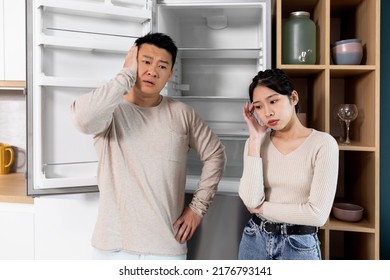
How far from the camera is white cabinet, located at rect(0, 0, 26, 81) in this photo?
1.87 m

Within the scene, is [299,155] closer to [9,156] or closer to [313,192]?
[313,192]

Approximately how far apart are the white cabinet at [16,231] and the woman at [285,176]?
40.8 inches

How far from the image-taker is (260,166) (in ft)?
3.66

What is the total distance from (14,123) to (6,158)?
227 millimetres

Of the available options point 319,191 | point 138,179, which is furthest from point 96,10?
point 319,191

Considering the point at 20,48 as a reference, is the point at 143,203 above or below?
below

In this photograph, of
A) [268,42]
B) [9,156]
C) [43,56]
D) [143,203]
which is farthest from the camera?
[9,156]

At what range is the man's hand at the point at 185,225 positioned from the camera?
128 cm

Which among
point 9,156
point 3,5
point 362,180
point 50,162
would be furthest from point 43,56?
point 362,180

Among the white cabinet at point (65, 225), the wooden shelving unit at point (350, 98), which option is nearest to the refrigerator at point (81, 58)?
the white cabinet at point (65, 225)

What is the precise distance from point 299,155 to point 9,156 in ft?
6.05

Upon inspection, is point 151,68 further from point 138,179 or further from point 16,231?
point 16,231

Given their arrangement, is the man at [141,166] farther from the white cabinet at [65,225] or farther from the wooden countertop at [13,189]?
the wooden countertop at [13,189]

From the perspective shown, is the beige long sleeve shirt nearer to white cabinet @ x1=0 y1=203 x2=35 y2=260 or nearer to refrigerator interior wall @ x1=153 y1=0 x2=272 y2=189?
refrigerator interior wall @ x1=153 y1=0 x2=272 y2=189
